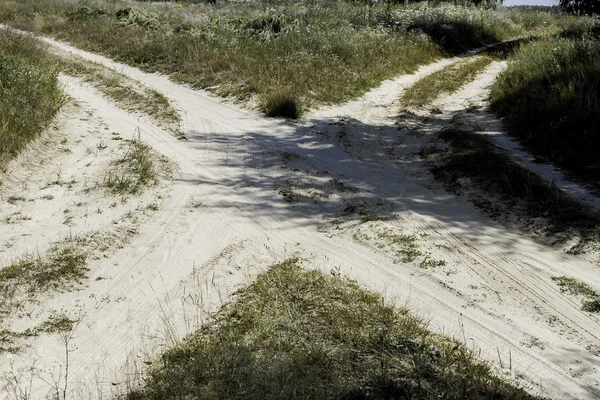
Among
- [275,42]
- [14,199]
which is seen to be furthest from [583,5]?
[14,199]

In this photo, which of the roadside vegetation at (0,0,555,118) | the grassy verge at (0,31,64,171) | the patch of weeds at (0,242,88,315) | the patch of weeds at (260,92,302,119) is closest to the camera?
the patch of weeds at (0,242,88,315)

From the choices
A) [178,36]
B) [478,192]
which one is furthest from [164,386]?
[178,36]

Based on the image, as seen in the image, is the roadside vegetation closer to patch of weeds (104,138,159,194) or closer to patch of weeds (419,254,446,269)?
patch of weeds (104,138,159,194)

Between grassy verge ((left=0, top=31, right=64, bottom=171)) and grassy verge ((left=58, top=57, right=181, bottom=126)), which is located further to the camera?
grassy verge ((left=58, top=57, right=181, bottom=126))

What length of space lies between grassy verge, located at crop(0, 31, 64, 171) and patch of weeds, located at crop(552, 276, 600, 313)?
23.7 feet

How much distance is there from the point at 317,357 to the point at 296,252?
197 cm

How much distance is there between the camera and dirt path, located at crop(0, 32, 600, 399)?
13.8ft

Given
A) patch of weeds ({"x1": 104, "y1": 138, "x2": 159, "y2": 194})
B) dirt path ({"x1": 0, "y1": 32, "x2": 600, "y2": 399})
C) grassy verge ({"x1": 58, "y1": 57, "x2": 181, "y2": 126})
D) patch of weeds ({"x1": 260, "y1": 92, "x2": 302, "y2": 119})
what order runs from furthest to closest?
patch of weeds ({"x1": 260, "y1": 92, "x2": 302, "y2": 119})
grassy verge ({"x1": 58, "y1": 57, "x2": 181, "y2": 126})
patch of weeds ({"x1": 104, "y1": 138, "x2": 159, "y2": 194})
dirt path ({"x1": 0, "y1": 32, "x2": 600, "y2": 399})

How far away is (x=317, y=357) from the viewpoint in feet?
12.9

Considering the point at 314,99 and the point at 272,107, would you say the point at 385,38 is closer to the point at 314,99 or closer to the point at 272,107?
the point at 314,99

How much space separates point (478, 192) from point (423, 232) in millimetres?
1537

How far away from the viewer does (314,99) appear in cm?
1181

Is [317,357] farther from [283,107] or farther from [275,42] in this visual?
[275,42]

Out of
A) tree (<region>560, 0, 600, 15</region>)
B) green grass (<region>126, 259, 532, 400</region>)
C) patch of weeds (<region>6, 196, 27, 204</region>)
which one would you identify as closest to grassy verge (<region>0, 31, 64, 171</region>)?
patch of weeds (<region>6, 196, 27, 204</region>)
